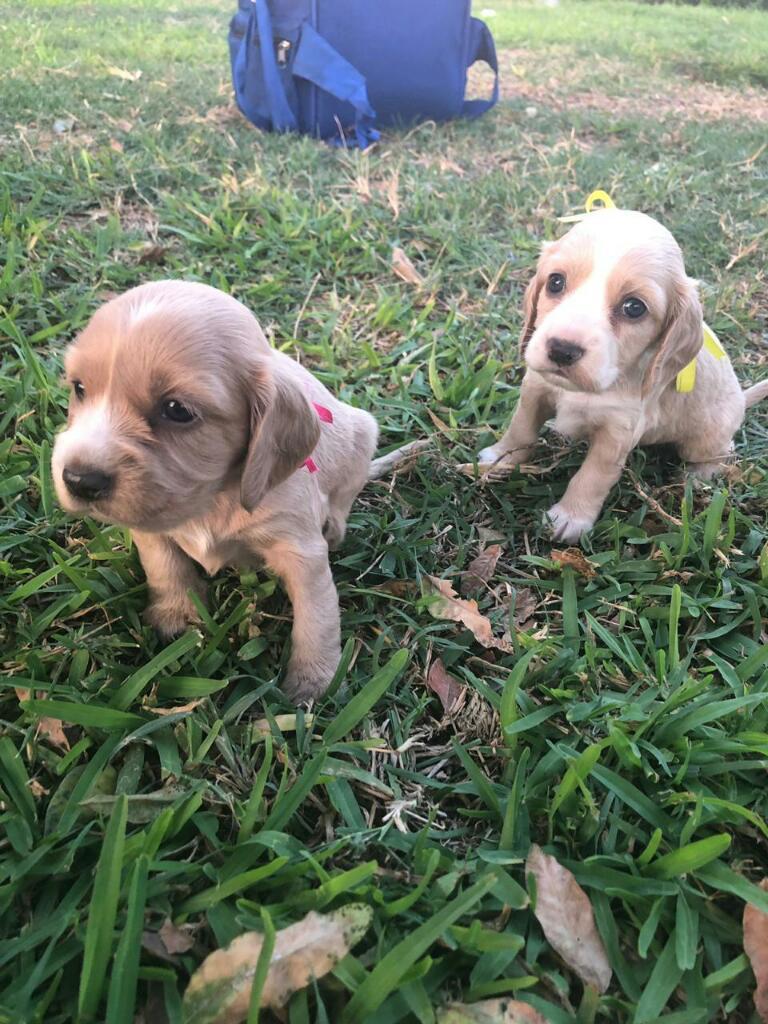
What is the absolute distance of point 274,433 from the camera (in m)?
1.96

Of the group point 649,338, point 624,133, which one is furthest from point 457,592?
point 624,133

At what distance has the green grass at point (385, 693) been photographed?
1.63 meters

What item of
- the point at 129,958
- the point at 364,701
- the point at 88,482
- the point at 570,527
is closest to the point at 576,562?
the point at 570,527

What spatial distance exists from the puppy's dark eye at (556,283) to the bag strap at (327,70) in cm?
405

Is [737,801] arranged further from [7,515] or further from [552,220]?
[552,220]

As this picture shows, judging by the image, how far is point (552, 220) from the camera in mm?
5203

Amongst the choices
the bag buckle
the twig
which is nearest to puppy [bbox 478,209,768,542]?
the twig

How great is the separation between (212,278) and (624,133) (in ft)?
17.8

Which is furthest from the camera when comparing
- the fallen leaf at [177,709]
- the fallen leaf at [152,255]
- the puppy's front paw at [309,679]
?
the fallen leaf at [152,255]

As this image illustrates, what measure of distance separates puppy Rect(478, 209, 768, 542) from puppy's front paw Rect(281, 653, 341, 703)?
3.99 feet

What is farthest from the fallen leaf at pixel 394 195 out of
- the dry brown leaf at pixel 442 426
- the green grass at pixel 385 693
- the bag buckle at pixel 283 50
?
the dry brown leaf at pixel 442 426

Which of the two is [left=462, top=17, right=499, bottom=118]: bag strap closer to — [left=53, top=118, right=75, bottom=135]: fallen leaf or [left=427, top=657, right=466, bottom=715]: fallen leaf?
[left=53, top=118, right=75, bottom=135]: fallen leaf

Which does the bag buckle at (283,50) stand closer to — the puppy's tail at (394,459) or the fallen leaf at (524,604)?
the puppy's tail at (394,459)

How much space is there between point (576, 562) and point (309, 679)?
1.15 meters
